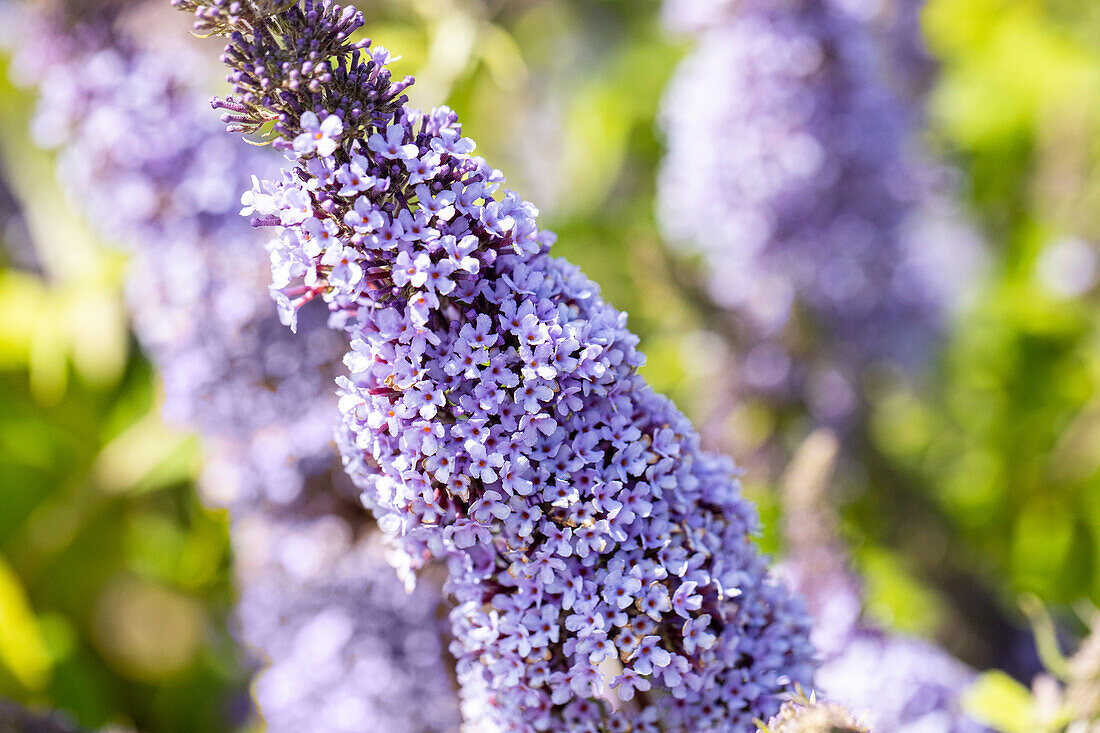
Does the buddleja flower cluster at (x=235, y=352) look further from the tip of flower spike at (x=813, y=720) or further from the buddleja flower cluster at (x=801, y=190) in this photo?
the buddleja flower cluster at (x=801, y=190)

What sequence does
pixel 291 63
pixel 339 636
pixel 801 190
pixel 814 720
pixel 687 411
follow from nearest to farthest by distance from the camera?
pixel 814 720 < pixel 291 63 < pixel 339 636 < pixel 801 190 < pixel 687 411

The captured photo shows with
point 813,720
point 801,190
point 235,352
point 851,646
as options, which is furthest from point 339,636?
point 801,190

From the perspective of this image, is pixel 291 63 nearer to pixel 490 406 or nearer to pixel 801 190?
pixel 490 406

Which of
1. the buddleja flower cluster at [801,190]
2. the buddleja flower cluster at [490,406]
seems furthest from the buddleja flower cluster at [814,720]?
the buddleja flower cluster at [801,190]

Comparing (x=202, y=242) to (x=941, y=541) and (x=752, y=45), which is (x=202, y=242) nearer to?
(x=752, y=45)

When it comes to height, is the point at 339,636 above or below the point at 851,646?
above
